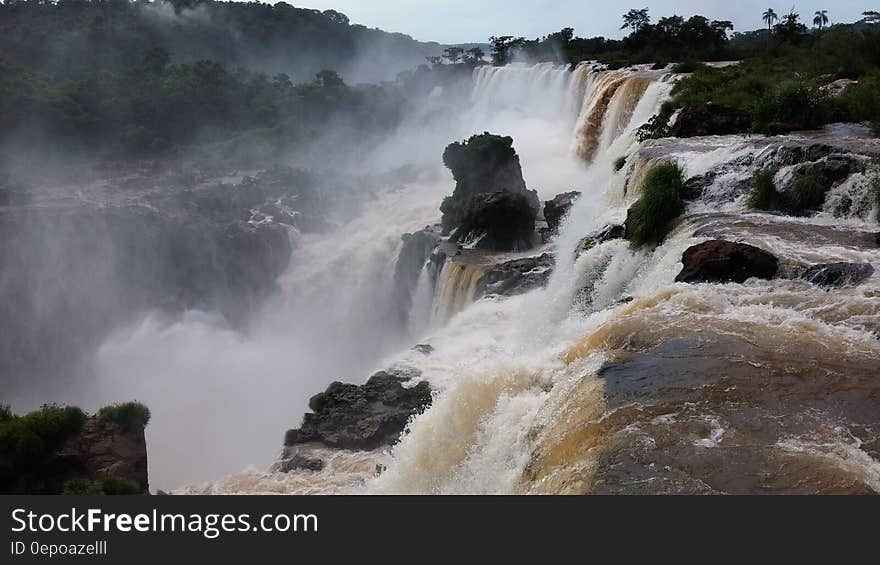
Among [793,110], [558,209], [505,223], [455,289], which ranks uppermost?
[793,110]

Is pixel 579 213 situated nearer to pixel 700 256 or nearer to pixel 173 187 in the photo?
pixel 700 256

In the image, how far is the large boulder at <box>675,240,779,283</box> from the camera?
29.3 feet

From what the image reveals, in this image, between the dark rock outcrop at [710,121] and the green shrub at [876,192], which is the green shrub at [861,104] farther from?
the green shrub at [876,192]

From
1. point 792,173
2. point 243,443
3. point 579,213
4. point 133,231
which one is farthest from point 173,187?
point 792,173

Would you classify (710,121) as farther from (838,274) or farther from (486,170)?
(486,170)

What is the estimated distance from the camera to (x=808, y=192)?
36.5ft

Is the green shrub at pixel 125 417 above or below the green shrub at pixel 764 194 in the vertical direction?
below

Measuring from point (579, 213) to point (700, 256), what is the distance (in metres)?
9.34

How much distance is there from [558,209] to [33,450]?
15183mm

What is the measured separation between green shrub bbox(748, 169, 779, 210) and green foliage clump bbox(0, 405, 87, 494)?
40.4ft

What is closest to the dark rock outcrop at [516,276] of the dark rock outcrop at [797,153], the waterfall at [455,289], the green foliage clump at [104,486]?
the waterfall at [455,289]

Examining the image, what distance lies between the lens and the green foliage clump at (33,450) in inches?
392

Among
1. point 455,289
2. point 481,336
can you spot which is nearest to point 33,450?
point 481,336

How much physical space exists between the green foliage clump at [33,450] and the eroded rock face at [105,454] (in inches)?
7.6
